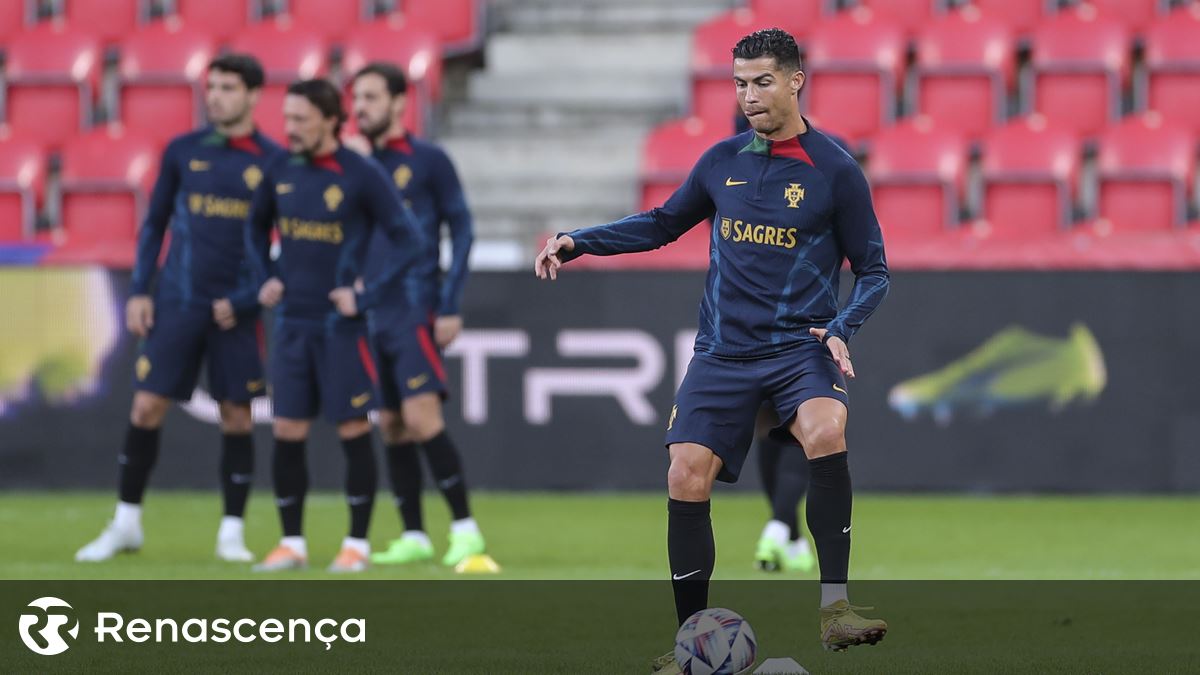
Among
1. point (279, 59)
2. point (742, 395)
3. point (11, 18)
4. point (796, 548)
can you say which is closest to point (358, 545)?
point (796, 548)

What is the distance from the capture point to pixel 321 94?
7926 mm

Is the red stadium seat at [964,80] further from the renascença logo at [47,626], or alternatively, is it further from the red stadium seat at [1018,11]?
the renascença logo at [47,626]

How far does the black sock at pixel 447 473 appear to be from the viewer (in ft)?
26.7

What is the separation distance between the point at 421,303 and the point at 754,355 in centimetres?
290

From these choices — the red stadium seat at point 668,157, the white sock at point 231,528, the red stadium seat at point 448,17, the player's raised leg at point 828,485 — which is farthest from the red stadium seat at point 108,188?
the player's raised leg at point 828,485

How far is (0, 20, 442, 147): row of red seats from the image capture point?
14859 millimetres

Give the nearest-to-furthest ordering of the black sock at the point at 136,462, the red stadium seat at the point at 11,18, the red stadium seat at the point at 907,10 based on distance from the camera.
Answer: the black sock at the point at 136,462 < the red stadium seat at the point at 907,10 < the red stadium seat at the point at 11,18

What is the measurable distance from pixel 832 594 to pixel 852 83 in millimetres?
9524

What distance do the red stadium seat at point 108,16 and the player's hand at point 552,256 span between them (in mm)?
11148

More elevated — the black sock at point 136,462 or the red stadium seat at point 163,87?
the red stadium seat at point 163,87

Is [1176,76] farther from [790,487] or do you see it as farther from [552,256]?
[552,256]

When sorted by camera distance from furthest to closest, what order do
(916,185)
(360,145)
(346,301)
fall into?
(916,185) → (360,145) → (346,301)

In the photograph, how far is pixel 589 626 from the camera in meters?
6.26

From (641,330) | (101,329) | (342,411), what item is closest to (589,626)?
(342,411)
